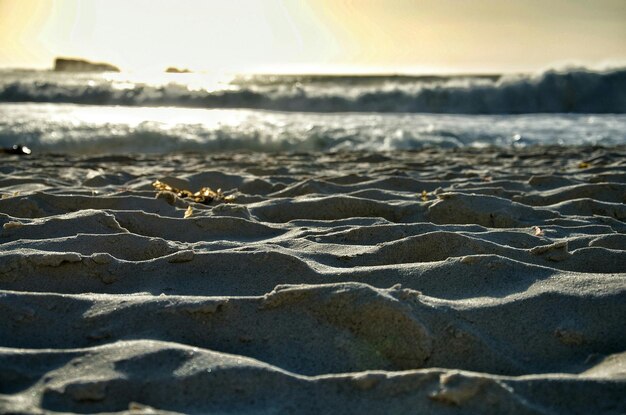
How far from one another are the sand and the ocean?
454cm

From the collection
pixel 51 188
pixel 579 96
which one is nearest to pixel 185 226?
pixel 51 188

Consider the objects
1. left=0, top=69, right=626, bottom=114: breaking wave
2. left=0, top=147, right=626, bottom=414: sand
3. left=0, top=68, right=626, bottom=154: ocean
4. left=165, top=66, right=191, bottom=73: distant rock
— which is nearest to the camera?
left=0, top=147, right=626, bottom=414: sand

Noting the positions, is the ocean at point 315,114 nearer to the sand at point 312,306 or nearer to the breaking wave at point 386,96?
the breaking wave at point 386,96

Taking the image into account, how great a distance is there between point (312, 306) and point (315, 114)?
427 inches

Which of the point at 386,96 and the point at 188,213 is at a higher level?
the point at 386,96

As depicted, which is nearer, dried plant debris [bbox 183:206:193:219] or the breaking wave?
dried plant debris [bbox 183:206:193:219]

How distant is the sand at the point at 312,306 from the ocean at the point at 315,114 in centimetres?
454

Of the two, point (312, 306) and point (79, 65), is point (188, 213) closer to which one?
point (312, 306)

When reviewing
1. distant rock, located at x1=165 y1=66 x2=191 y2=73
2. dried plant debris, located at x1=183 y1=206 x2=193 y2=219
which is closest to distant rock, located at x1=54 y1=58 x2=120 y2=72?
distant rock, located at x1=165 y1=66 x2=191 y2=73

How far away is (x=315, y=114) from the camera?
12.3 m

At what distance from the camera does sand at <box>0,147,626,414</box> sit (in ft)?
4.16

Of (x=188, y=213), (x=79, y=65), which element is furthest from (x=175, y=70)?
(x=188, y=213)

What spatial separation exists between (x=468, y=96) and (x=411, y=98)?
51.9 inches

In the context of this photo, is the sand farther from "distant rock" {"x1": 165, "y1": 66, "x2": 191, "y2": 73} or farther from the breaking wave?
"distant rock" {"x1": 165, "y1": 66, "x2": 191, "y2": 73}
